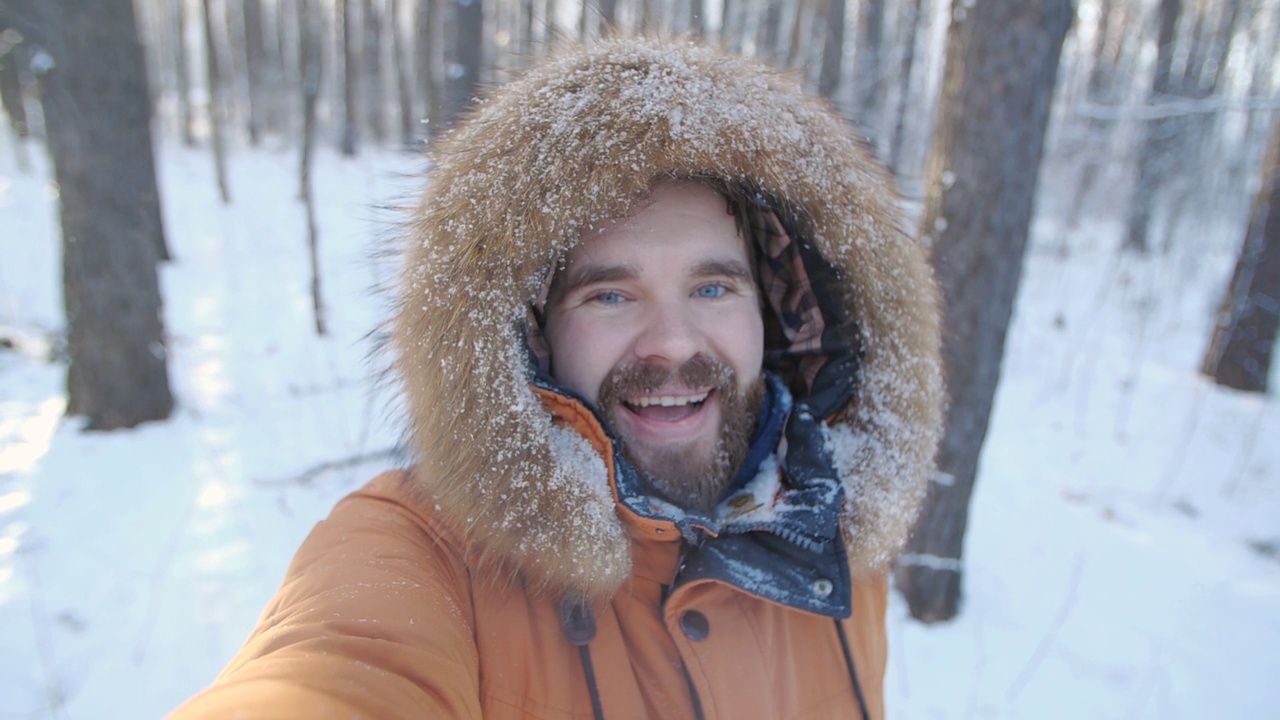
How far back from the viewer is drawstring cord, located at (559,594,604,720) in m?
1.13

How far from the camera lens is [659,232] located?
1.41 metres

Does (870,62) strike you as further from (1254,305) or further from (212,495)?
(212,495)

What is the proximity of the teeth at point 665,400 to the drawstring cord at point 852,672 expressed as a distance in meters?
0.63

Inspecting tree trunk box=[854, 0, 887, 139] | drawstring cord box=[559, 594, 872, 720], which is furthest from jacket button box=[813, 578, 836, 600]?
tree trunk box=[854, 0, 887, 139]

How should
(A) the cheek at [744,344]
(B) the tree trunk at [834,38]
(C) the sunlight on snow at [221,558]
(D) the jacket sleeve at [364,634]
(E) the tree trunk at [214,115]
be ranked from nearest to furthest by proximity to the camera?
(D) the jacket sleeve at [364,634]
(A) the cheek at [744,344]
(C) the sunlight on snow at [221,558]
(B) the tree trunk at [834,38]
(E) the tree trunk at [214,115]

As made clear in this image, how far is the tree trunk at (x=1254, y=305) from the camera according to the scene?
5.96 meters

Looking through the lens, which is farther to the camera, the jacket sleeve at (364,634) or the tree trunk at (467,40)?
the tree trunk at (467,40)

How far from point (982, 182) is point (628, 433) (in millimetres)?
2264

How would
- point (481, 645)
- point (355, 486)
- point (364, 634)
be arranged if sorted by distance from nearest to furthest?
point (364, 634)
point (481, 645)
point (355, 486)

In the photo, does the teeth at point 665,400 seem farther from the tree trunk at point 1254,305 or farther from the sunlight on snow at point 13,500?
the tree trunk at point 1254,305

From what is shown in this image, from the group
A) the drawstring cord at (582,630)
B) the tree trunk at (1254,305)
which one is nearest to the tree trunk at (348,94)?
the drawstring cord at (582,630)

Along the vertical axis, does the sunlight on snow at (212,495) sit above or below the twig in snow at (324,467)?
below

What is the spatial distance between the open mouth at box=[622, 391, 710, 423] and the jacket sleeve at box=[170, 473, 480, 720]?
50 cm

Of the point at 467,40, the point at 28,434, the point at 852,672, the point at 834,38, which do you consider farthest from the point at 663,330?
the point at 834,38
